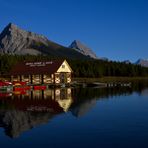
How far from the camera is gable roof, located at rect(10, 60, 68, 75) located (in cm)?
9594

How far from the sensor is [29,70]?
9894cm

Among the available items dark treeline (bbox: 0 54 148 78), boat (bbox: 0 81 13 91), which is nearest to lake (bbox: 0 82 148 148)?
boat (bbox: 0 81 13 91)

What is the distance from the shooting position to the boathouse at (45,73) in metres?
95.9

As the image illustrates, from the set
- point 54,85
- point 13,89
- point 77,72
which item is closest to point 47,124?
point 13,89

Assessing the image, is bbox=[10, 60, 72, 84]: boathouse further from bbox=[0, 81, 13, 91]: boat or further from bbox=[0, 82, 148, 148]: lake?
bbox=[0, 82, 148, 148]: lake

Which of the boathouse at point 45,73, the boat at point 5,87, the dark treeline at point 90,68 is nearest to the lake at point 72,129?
the boat at point 5,87

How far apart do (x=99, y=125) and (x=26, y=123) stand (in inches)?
237

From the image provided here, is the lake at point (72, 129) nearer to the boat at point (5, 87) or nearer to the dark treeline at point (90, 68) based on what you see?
the boat at point (5, 87)

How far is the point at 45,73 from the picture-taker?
3720 inches

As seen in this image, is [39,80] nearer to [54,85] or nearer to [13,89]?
[54,85]

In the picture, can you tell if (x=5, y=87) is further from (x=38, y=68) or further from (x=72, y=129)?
(x=72, y=129)

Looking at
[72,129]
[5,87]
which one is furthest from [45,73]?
[72,129]

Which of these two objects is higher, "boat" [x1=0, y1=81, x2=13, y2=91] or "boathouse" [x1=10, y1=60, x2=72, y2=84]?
"boathouse" [x1=10, y1=60, x2=72, y2=84]

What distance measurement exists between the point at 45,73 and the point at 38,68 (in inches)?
200
